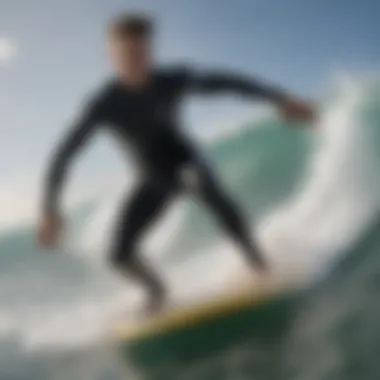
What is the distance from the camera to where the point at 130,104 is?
4.29 feet

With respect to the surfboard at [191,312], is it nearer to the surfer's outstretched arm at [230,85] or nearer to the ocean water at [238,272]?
the ocean water at [238,272]

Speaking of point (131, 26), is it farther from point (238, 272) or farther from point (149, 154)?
point (238, 272)

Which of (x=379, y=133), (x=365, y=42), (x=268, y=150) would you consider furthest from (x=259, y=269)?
Result: (x=365, y=42)

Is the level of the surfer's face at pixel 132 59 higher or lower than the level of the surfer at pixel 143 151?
higher

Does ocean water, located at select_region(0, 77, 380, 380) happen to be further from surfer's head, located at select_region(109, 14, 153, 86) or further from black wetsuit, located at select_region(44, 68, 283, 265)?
surfer's head, located at select_region(109, 14, 153, 86)

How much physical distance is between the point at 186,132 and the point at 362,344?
0.40 meters

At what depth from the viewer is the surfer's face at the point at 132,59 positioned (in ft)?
4.30

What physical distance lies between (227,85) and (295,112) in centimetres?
11

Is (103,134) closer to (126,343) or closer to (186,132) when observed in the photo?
(186,132)

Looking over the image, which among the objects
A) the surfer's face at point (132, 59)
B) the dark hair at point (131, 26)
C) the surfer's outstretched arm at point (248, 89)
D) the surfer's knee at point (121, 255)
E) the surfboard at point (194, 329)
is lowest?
the surfboard at point (194, 329)

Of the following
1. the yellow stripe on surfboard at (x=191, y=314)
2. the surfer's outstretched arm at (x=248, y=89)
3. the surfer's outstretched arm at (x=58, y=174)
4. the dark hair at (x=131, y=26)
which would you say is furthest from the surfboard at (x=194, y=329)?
the dark hair at (x=131, y=26)

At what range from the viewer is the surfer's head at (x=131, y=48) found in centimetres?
131

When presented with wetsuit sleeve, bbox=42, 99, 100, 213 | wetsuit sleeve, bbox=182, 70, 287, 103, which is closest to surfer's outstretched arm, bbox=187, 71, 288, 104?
wetsuit sleeve, bbox=182, 70, 287, 103

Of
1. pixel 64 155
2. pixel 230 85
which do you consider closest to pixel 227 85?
pixel 230 85
